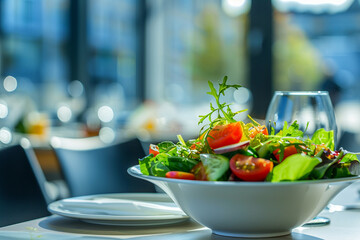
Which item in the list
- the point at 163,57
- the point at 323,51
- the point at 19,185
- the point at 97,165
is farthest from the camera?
the point at 163,57

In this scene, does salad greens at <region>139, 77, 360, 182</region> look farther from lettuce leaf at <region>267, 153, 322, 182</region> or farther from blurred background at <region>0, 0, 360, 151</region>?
blurred background at <region>0, 0, 360, 151</region>

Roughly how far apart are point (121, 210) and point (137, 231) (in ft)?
0.34

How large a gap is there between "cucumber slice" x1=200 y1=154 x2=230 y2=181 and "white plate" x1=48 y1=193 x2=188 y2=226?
0.66ft

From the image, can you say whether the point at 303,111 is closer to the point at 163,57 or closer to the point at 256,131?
the point at 256,131

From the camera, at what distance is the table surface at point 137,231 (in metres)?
0.97

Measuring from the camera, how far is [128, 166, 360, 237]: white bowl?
33.9 inches

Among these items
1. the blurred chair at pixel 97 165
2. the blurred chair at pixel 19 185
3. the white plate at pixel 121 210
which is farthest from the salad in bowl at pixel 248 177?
the blurred chair at pixel 97 165

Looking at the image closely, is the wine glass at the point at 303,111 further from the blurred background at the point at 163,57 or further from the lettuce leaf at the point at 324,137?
the blurred background at the point at 163,57

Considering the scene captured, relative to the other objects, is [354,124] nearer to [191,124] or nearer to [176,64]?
[191,124]

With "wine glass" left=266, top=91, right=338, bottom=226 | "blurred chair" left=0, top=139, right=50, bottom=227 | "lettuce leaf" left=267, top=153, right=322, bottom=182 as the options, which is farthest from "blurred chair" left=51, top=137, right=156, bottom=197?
"lettuce leaf" left=267, top=153, right=322, bottom=182

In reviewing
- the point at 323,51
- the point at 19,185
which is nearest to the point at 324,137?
the point at 19,185

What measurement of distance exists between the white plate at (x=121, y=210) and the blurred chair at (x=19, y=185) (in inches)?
15.0

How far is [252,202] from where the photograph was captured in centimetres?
88

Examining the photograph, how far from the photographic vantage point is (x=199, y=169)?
3.00ft
